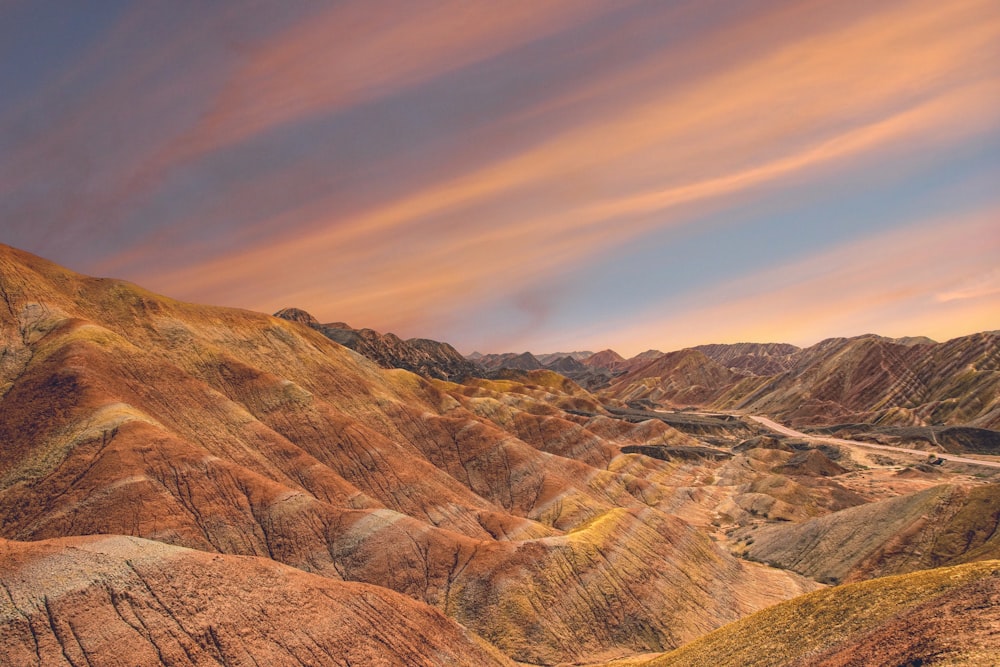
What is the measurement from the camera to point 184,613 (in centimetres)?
3284

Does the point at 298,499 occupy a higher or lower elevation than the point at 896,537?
higher

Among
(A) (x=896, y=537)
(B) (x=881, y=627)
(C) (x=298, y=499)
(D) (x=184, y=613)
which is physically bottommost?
(A) (x=896, y=537)

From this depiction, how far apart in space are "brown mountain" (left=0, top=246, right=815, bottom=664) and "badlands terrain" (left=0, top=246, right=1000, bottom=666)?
0.87 ft

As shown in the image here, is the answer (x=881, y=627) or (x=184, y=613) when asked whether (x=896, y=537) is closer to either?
(x=881, y=627)

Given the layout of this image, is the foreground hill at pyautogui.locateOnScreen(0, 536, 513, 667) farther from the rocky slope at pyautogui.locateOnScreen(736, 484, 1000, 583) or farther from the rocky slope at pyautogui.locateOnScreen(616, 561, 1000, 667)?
the rocky slope at pyautogui.locateOnScreen(736, 484, 1000, 583)

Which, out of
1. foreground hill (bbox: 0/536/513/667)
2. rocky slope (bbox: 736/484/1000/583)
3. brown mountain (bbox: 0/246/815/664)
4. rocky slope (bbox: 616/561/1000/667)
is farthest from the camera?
rocky slope (bbox: 736/484/1000/583)

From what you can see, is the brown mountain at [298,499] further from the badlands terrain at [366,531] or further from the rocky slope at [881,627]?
the rocky slope at [881,627]

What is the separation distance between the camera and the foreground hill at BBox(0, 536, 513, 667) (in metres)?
30.0

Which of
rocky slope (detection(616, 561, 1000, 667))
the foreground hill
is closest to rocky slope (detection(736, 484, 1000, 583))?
rocky slope (detection(616, 561, 1000, 667))

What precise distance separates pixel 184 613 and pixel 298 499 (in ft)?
89.0

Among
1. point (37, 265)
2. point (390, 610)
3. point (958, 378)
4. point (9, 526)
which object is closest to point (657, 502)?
point (390, 610)

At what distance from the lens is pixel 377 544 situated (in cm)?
5712

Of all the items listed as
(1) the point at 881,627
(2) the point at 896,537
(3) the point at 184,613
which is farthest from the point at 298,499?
(2) the point at 896,537

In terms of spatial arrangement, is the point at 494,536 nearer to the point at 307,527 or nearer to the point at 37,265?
the point at 307,527
